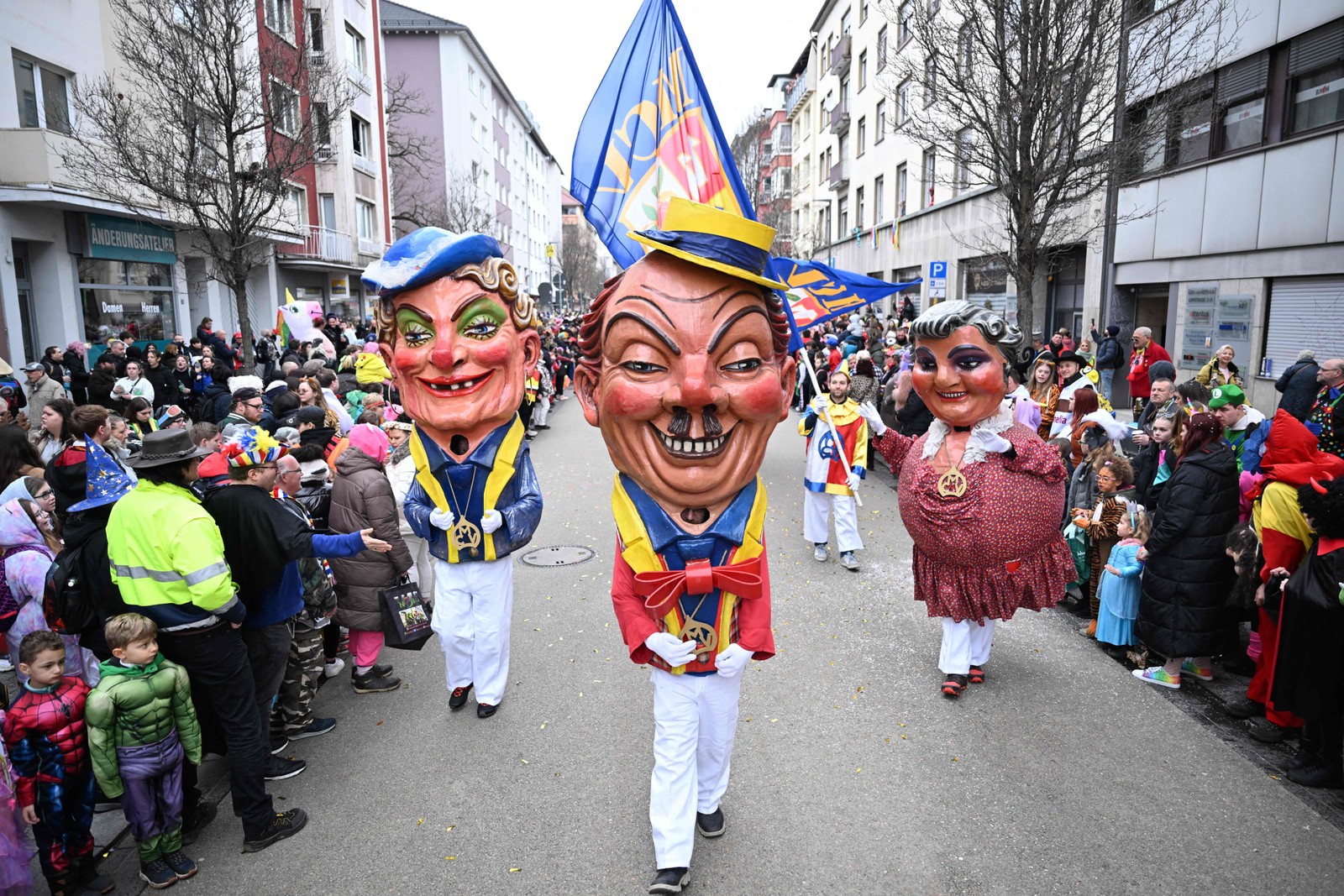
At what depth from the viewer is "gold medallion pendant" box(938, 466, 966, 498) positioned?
4523 mm

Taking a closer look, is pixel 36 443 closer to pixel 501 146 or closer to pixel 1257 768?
pixel 1257 768

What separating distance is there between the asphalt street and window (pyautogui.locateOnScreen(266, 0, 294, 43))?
14.9 meters

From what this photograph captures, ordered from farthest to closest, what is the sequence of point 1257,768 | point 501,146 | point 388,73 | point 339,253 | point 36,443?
1. point 501,146
2. point 388,73
3. point 339,253
4. point 36,443
5. point 1257,768

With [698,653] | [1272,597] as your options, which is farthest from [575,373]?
[1272,597]

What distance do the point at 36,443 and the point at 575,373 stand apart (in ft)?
17.6

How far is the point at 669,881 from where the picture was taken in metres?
3.22

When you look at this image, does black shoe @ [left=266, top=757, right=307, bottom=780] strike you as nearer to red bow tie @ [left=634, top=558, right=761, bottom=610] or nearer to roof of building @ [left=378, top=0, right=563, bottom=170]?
red bow tie @ [left=634, top=558, right=761, bottom=610]

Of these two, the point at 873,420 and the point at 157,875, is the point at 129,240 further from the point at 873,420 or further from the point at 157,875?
the point at 873,420

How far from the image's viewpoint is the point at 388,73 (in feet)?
114

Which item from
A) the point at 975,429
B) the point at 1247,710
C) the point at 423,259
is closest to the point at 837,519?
the point at 975,429

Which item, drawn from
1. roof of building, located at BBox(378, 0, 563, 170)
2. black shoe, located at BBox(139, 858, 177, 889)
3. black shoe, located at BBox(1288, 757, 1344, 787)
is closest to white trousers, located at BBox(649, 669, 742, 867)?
black shoe, located at BBox(139, 858, 177, 889)

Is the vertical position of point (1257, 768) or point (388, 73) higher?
point (388, 73)

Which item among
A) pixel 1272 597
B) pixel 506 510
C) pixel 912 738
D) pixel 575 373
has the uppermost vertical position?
pixel 575 373

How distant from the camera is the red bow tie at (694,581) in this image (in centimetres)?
320
